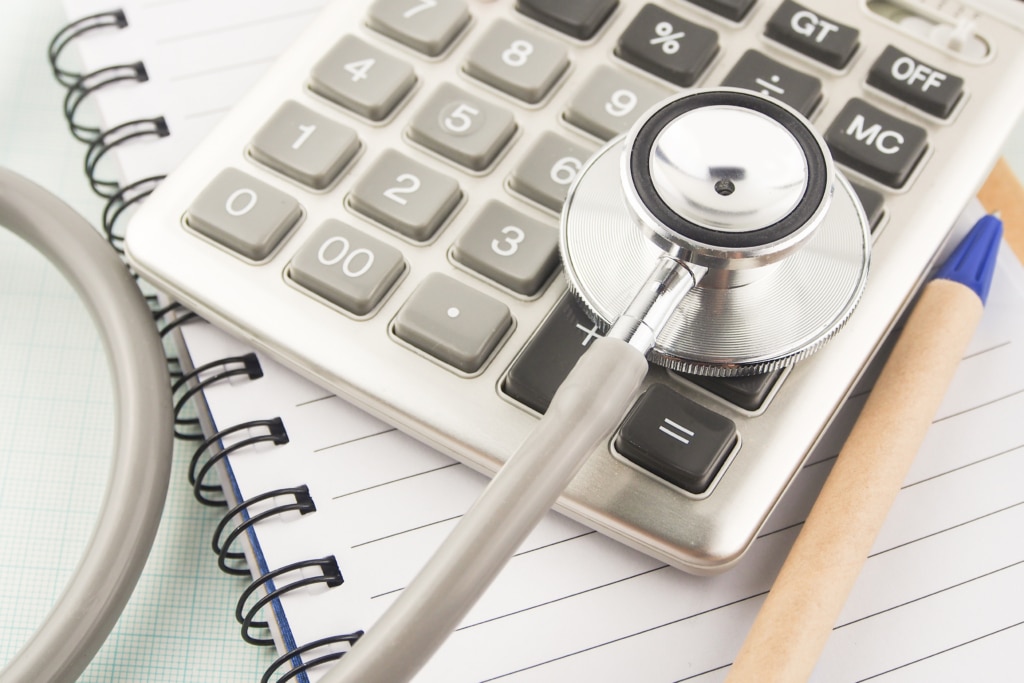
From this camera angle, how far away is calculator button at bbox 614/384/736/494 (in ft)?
1.20

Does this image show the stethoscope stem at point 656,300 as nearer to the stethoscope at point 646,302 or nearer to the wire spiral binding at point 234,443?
the stethoscope at point 646,302

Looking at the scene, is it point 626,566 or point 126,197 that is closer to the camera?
point 626,566

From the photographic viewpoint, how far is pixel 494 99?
1.49 feet

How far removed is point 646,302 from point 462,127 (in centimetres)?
14

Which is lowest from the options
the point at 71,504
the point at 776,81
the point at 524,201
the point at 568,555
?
the point at 71,504

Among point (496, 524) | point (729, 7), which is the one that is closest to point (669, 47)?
point (729, 7)

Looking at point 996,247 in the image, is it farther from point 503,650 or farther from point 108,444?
point 108,444

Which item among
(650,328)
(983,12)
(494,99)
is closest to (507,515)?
(650,328)

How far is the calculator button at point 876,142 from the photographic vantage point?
43 centimetres

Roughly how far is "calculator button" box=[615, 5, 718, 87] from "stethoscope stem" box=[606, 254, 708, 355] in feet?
0.46

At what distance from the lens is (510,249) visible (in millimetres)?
411

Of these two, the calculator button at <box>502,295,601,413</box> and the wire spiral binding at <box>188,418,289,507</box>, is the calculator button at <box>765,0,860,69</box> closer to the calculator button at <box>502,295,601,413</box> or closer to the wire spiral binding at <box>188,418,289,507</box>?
the calculator button at <box>502,295,601,413</box>

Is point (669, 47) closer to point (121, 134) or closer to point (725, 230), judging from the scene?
point (725, 230)

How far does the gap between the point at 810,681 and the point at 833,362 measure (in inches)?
4.5
